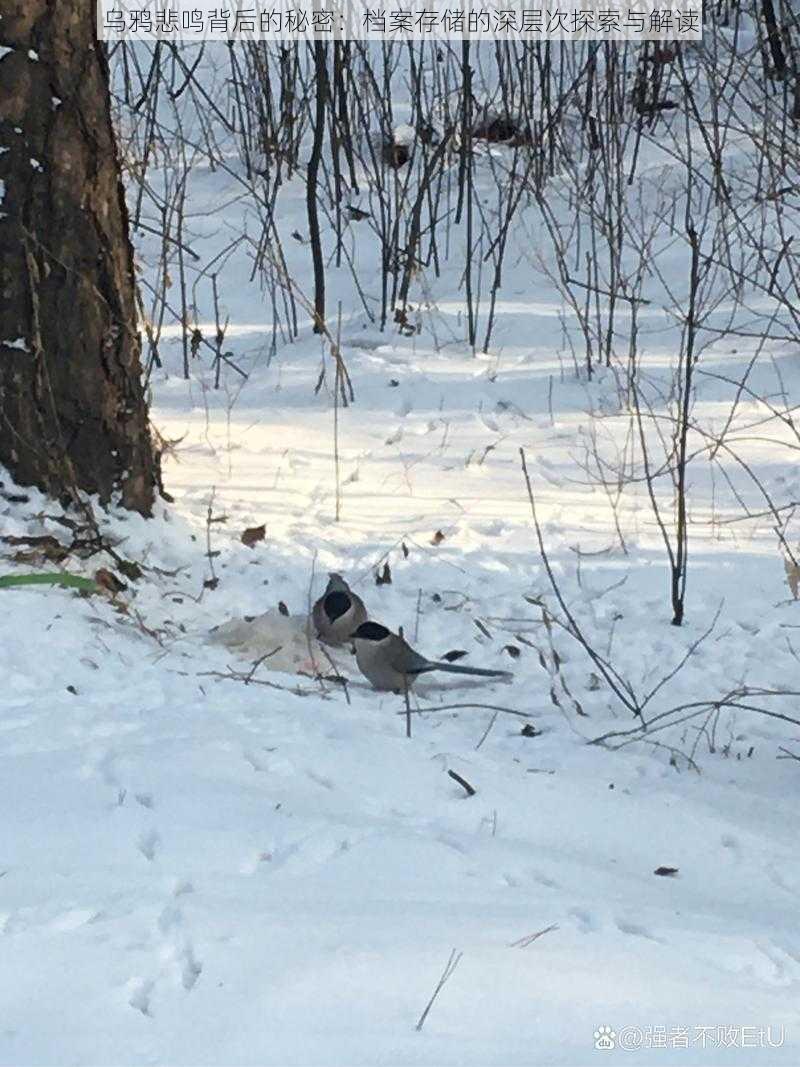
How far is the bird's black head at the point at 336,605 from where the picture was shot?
382 centimetres

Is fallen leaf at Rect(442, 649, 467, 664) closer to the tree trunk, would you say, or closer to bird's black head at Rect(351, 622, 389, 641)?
bird's black head at Rect(351, 622, 389, 641)

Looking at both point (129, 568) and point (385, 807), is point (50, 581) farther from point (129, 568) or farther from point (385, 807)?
point (385, 807)

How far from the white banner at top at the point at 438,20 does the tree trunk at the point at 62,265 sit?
445 cm

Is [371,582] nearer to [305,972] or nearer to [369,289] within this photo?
[305,972]

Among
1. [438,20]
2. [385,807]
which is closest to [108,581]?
[385,807]

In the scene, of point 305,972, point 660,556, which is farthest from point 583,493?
point 305,972

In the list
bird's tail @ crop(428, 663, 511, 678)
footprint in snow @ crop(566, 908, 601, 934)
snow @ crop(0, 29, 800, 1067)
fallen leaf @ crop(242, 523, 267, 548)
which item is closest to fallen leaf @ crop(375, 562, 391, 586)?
snow @ crop(0, 29, 800, 1067)

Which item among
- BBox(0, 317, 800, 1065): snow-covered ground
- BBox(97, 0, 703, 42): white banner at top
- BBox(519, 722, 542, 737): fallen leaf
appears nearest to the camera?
BBox(0, 317, 800, 1065): snow-covered ground

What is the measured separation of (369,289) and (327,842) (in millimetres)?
5362

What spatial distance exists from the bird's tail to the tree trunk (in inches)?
44.1

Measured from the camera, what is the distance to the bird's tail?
3.58 metres

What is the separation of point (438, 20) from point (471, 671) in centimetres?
620

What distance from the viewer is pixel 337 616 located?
3.83 m

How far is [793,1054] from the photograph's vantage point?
6.10ft
